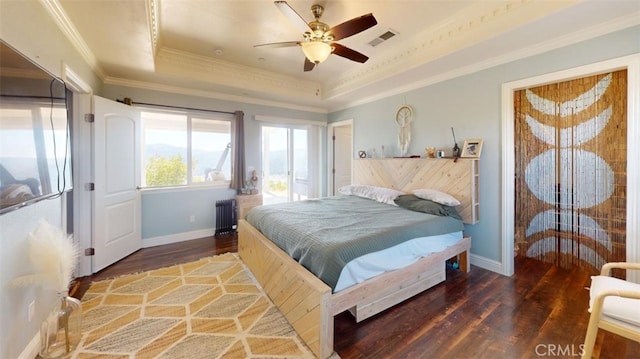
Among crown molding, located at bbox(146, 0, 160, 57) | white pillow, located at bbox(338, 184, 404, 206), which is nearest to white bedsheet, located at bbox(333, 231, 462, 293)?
white pillow, located at bbox(338, 184, 404, 206)

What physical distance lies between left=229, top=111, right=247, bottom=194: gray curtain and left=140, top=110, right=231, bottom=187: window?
0.15 m

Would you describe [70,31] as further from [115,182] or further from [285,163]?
[285,163]

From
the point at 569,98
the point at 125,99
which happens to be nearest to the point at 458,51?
the point at 569,98

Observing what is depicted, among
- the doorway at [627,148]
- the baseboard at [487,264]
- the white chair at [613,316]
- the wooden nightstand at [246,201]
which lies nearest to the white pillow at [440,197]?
the doorway at [627,148]

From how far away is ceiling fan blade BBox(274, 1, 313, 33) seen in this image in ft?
6.22

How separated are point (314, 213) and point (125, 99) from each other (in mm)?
3189

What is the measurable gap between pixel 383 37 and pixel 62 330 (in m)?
4.24

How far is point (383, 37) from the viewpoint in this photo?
3.22 metres

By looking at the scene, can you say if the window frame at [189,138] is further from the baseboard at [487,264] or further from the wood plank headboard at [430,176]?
the baseboard at [487,264]

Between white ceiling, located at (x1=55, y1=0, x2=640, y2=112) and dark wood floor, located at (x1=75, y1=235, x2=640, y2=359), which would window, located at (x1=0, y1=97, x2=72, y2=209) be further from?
dark wood floor, located at (x1=75, y1=235, x2=640, y2=359)

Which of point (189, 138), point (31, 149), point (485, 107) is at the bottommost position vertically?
point (31, 149)

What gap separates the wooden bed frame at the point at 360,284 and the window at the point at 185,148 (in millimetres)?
1761

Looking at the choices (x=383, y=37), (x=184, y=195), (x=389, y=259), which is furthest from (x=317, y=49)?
(x=184, y=195)

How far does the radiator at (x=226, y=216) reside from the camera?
455cm
